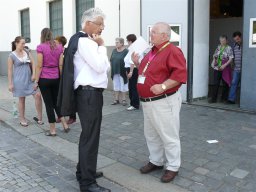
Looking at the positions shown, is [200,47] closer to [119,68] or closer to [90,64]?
[119,68]

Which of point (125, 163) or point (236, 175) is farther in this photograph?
point (125, 163)

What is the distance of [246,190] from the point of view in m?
3.69

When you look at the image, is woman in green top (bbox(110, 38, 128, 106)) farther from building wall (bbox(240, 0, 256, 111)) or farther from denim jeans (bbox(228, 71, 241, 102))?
building wall (bbox(240, 0, 256, 111))

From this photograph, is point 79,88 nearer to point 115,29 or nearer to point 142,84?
point 142,84

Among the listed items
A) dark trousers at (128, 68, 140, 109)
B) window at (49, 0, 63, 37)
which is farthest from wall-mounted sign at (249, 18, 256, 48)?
window at (49, 0, 63, 37)

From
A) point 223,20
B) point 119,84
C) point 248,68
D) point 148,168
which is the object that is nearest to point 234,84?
point 248,68

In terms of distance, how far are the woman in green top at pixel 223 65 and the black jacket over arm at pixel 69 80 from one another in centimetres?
524

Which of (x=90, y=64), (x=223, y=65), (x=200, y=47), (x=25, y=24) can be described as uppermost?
(x=25, y=24)

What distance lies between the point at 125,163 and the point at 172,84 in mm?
1517

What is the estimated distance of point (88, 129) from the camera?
3607mm

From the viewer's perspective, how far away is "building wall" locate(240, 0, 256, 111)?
6.83 m

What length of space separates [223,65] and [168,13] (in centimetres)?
179

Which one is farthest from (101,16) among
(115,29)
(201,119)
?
(115,29)

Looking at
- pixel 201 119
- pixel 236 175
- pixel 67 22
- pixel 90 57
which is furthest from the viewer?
pixel 67 22
